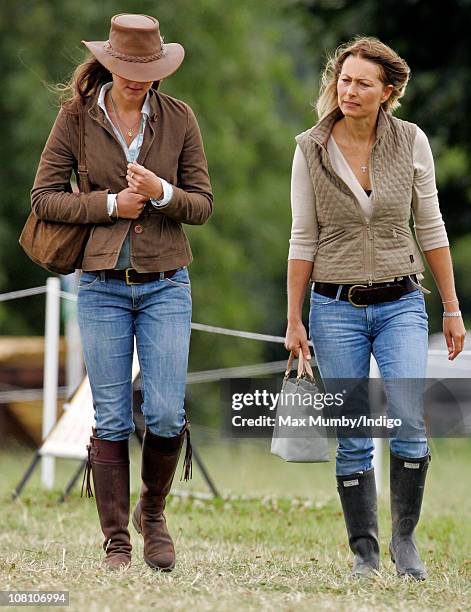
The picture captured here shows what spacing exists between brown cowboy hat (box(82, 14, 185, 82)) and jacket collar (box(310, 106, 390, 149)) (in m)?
0.61

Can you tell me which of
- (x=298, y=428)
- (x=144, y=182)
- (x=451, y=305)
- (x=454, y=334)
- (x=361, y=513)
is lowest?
(x=361, y=513)

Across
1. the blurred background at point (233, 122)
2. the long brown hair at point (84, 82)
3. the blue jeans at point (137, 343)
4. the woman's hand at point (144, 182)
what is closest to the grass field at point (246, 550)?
the blue jeans at point (137, 343)

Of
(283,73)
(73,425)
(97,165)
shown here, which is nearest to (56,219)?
(97,165)

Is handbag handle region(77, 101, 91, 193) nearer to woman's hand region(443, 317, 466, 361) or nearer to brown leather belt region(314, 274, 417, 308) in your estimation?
brown leather belt region(314, 274, 417, 308)

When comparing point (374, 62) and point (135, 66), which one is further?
point (374, 62)

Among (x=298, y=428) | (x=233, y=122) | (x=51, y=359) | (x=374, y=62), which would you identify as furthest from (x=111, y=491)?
(x=233, y=122)

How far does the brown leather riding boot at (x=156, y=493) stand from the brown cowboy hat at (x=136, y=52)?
138cm

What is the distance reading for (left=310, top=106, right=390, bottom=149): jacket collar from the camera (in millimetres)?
4902

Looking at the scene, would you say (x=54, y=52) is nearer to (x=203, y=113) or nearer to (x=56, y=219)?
(x=203, y=113)

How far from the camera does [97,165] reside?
15.7ft

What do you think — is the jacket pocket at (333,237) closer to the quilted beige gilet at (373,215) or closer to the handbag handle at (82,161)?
the quilted beige gilet at (373,215)

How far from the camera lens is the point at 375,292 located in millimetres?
4840

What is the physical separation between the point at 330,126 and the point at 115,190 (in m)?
0.90

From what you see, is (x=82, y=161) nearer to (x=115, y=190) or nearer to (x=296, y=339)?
(x=115, y=190)
